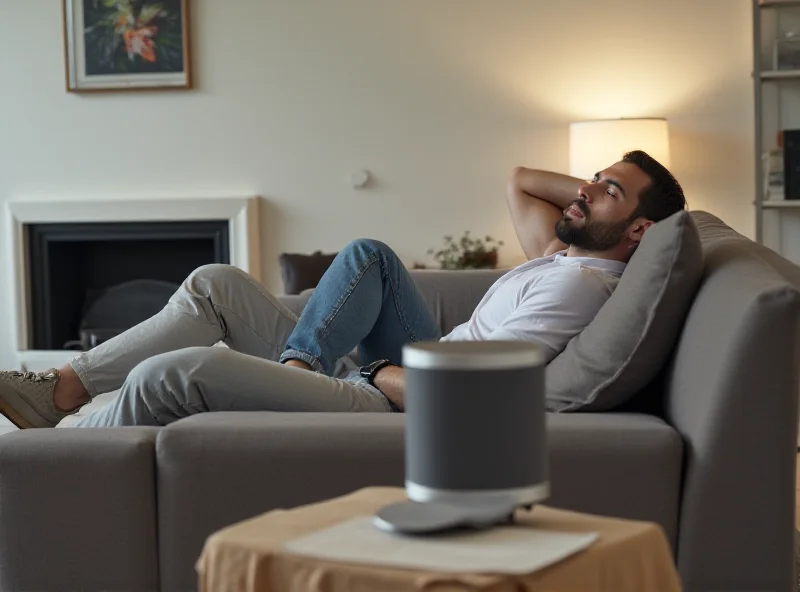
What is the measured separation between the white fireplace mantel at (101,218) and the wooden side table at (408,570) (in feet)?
13.2

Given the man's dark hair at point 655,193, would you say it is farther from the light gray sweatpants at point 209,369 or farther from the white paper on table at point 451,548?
the white paper on table at point 451,548

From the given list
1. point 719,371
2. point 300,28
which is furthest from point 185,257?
point 719,371

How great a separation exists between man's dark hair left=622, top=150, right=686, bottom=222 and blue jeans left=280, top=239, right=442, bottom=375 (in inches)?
22.9

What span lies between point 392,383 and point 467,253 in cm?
274

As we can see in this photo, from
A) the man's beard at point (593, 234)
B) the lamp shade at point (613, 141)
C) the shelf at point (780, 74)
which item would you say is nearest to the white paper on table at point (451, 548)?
the man's beard at point (593, 234)

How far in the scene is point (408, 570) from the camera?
1.04 metres

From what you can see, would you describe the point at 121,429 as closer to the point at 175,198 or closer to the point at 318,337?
the point at 318,337

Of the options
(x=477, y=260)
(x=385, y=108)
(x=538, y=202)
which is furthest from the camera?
(x=385, y=108)

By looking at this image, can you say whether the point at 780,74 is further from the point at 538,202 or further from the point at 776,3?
the point at 538,202

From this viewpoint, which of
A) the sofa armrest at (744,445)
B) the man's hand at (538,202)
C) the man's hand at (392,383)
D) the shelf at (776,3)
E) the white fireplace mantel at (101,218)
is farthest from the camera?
the white fireplace mantel at (101,218)

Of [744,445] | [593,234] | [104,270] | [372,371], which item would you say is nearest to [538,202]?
[593,234]

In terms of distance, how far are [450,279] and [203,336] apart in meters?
1.01

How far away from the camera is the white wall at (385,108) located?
5.02 meters

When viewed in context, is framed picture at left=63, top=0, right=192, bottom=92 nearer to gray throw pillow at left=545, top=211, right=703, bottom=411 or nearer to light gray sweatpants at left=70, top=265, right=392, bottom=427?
light gray sweatpants at left=70, top=265, right=392, bottom=427
